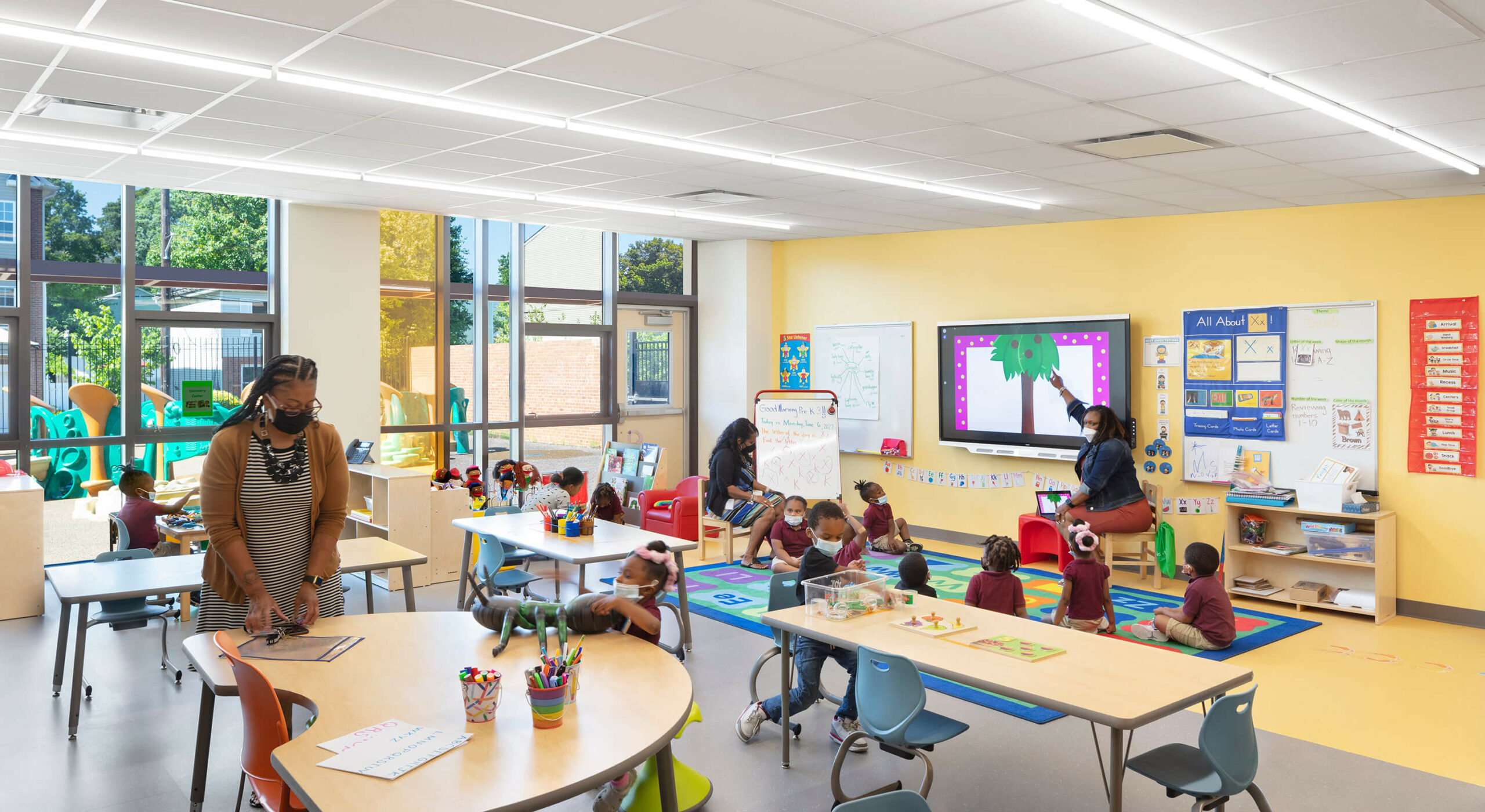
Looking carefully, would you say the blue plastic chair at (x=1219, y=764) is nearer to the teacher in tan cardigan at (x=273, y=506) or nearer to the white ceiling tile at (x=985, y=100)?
the white ceiling tile at (x=985, y=100)

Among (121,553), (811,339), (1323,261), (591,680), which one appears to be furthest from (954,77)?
(811,339)

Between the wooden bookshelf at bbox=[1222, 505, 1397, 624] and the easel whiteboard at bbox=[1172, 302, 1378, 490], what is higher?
the easel whiteboard at bbox=[1172, 302, 1378, 490]

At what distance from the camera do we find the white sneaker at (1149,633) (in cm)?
575

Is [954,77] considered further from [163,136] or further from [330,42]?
[163,136]

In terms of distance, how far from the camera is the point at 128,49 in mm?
3789

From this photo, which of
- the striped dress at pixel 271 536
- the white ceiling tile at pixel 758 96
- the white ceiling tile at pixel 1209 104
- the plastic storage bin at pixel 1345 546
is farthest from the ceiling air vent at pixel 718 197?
the plastic storage bin at pixel 1345 546

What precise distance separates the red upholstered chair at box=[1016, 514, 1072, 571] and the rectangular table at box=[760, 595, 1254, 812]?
4.19 m

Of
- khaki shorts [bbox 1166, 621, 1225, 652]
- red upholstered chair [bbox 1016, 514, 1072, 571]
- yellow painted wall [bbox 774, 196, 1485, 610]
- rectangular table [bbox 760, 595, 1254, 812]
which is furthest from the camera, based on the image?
red upholstered chair [bbox 1016, 514, 1072, 571]

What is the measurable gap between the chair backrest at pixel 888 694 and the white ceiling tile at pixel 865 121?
2.49m

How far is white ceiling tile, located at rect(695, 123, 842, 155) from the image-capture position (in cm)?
509

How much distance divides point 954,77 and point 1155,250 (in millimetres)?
4218

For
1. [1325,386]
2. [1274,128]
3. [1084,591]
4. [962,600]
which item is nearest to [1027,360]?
[1325,386]

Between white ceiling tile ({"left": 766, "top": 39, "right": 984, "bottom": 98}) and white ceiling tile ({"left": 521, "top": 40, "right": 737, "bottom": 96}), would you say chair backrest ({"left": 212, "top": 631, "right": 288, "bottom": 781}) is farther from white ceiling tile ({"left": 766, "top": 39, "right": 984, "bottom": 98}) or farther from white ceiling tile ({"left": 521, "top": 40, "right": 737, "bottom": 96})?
white ceiling tile ({"left": 766, "top": 39, "right": 984, "bottom": 98})

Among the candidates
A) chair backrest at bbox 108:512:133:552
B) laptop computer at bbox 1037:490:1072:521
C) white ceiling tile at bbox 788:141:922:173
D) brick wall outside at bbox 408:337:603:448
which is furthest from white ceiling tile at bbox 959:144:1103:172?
chair backrest at bbox 108:512:133:552
